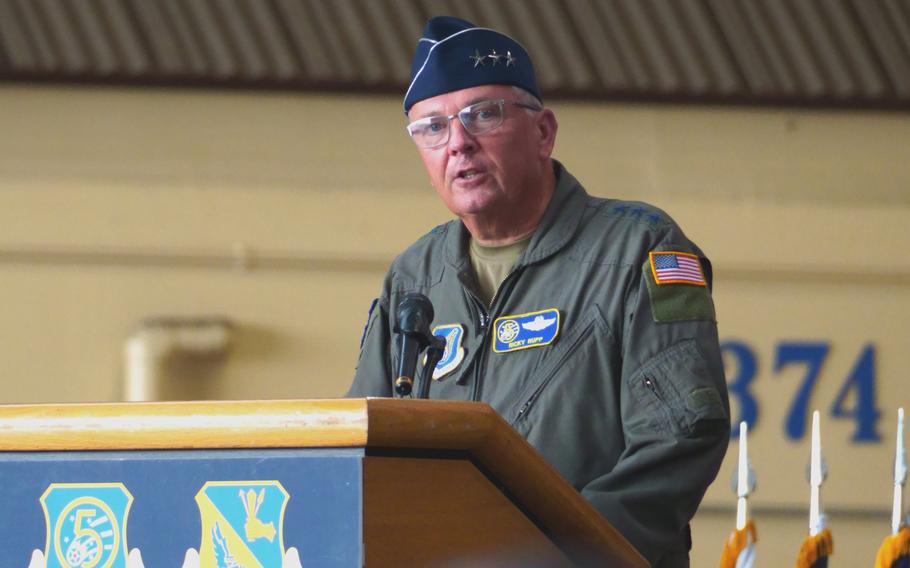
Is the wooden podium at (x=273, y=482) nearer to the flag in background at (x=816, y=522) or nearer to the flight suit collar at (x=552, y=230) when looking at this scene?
the flight suit collar at (x=552, y=230)

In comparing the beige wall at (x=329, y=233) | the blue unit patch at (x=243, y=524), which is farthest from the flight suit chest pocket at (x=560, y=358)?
the beige wall at (x=329, y=233)

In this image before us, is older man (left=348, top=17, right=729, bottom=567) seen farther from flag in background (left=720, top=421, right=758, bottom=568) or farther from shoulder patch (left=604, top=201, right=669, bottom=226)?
flag in background (left=720, top=421, right=758, bottom=568)

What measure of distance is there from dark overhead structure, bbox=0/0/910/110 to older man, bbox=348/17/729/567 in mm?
2404

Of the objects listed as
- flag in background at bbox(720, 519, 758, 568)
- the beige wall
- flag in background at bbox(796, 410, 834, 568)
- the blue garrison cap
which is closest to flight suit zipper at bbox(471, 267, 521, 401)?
the blue garrison cap

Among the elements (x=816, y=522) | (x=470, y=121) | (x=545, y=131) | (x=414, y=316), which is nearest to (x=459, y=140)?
(x=470, y=121)

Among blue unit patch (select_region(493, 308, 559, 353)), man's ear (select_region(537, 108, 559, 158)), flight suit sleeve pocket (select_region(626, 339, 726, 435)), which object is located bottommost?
flight suit sleeve pocket (select_region(626, 339, 726, 435))

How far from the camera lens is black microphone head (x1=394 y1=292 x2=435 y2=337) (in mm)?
1845

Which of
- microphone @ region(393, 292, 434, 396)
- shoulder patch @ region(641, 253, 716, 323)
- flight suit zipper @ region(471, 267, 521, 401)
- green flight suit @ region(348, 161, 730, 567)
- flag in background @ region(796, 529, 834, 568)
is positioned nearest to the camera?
microphone @ region(393, 292, 434, 396)

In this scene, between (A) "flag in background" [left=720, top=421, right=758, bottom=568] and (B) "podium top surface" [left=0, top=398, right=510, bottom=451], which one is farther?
(A) "flag in background" [left=720, top=421, right=758, bottom=568]

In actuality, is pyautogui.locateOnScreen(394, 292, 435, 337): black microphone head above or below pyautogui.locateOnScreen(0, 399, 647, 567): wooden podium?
above

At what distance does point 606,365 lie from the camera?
2.12 metres

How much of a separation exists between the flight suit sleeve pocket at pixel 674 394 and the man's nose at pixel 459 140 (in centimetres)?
40

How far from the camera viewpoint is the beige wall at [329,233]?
15.8 ft

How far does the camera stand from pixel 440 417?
1486 millimetres
